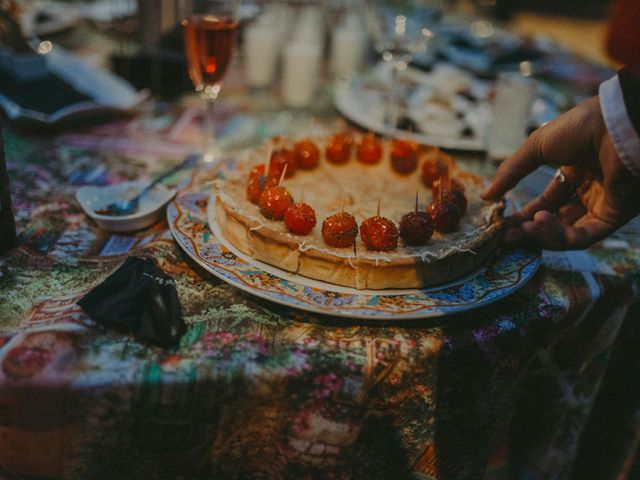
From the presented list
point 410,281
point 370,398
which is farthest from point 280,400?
point 410,281

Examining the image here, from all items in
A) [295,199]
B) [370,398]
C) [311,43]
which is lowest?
[370,398]

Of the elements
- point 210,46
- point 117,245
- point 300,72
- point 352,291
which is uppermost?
point 210,46

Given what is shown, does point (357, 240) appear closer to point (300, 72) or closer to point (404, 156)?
point (404, 156)

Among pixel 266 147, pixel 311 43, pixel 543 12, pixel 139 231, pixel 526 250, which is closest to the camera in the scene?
pixel 526 250

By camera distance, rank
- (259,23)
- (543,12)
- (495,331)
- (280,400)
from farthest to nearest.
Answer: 1. (543,12)
2. (259,23)
3. (495,331)
4. (280,400)

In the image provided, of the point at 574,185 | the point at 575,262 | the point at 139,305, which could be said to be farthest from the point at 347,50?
the point at 139,305

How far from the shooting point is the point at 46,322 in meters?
1.12

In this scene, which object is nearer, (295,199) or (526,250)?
(526,250)

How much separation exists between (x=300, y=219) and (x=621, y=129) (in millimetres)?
795

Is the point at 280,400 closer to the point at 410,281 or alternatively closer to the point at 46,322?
the point at 410,281

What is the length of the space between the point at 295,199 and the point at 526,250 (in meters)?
0.68

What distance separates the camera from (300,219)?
135 centimetres

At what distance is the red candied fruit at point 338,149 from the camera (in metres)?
1.81

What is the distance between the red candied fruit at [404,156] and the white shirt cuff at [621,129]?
0.64 metres
